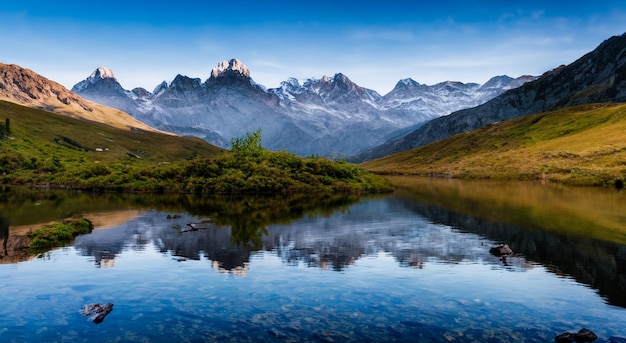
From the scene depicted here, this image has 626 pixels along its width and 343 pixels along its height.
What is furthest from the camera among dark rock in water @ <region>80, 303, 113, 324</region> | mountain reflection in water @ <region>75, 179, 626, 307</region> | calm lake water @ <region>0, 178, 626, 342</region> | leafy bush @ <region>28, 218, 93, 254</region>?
leafy bush @ <region>28, 218, 93, 254</region>

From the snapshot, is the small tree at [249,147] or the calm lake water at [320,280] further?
the small tree at [249,147]

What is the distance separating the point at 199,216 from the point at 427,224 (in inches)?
1697

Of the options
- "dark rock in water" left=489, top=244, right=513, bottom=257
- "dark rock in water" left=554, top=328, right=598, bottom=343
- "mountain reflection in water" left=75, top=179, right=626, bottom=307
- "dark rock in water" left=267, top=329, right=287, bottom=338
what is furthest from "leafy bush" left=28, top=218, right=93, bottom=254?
"dark rock in water" left=554, top=328, right=598, bottom=343

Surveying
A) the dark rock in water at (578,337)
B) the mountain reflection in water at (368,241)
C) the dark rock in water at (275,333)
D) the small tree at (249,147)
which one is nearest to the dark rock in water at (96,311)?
the dark rock in water at (275,333)

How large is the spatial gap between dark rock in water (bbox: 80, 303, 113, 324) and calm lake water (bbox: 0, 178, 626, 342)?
46 cm

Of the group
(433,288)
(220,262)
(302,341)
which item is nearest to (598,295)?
(433,288)

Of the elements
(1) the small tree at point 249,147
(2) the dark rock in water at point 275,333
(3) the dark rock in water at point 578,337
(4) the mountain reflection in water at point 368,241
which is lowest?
(2) the dark rock in water at point 275,333

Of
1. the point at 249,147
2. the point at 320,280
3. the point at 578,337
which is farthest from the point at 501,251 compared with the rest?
the point at 249,147

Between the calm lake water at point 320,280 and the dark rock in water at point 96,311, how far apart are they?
1.52 feet

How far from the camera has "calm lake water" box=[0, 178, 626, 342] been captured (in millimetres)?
31000

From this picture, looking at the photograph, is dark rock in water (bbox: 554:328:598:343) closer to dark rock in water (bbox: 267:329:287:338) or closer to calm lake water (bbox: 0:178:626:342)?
calm lake water (bbox: 0:178:626:342)

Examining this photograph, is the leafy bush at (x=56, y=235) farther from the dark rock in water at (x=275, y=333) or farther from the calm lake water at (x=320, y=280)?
the dark rock in water at (x=275, y=333)

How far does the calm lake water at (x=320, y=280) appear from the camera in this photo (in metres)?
31.0

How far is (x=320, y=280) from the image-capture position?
43062 millimetres
